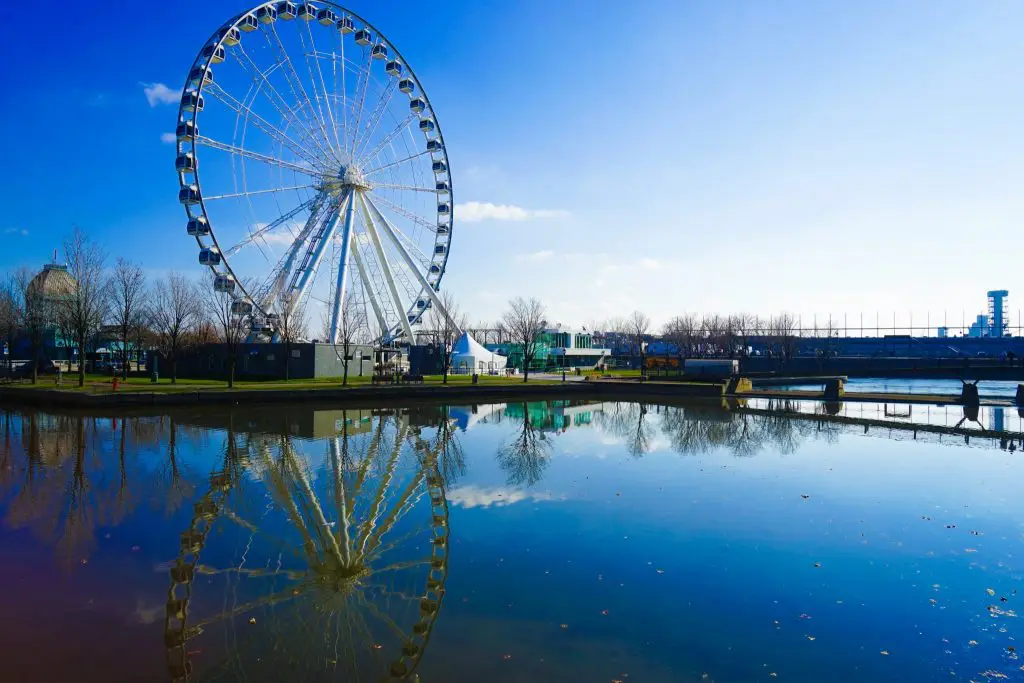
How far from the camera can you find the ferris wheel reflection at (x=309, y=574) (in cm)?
702

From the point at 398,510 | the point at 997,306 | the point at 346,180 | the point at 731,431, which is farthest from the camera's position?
the point at 997,306

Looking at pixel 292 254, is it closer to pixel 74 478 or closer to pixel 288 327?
pixel 288 327

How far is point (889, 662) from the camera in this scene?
6922mm

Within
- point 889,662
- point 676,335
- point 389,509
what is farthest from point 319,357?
point 676,335

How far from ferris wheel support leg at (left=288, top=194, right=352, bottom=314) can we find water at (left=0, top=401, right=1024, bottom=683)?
21.1m

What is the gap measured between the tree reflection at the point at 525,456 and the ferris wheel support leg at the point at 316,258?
Result: 65.7ft

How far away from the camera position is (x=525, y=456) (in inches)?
769

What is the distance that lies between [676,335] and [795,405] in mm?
72063

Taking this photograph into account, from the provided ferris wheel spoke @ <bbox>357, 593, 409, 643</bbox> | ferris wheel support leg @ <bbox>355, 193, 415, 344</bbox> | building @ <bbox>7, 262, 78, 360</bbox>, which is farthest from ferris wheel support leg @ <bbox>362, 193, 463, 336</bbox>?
ferris wheel spoke @ <bbox>357, 593, 409, 643</bbox>

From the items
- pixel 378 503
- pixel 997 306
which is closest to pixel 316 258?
pixel 378 503

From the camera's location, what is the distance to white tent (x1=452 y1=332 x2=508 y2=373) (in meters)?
57.5

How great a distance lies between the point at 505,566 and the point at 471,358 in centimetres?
4846

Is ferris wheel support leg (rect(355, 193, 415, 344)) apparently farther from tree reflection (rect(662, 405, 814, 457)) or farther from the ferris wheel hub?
tree reflection (rect(662, 405, 814, 457))

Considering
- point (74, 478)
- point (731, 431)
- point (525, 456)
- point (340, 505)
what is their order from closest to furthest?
point (340, 505), point (74, 478), point (525, 456), point (731, 431)
